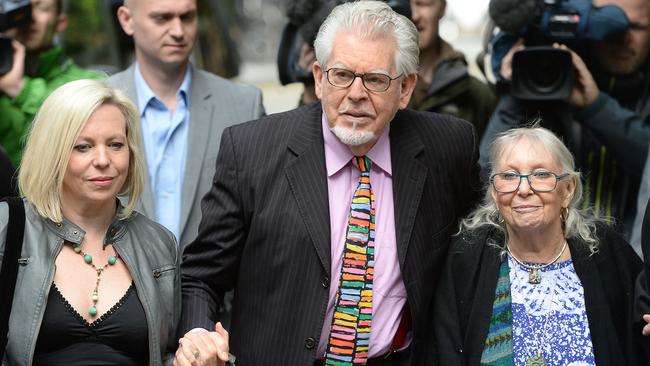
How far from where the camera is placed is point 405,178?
14.6 ft

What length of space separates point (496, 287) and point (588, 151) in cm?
133

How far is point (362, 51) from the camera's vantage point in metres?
4.27

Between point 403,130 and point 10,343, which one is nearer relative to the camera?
point 10,343

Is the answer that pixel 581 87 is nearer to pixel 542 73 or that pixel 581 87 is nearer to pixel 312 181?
pixel 542 73

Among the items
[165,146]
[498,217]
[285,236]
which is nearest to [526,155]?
[498,217]

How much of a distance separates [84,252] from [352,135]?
3.14 feet

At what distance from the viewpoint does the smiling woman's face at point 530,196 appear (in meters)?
4.41

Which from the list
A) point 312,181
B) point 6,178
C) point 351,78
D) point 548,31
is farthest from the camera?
point 548,31

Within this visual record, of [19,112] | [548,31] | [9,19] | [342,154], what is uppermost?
[9,19]

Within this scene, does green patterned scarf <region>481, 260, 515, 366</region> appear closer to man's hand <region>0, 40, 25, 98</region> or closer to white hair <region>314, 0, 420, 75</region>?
white hair <region>314, 0, 420, 75</region>

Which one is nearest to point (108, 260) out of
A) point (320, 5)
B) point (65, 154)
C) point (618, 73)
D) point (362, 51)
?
point (65, 154)

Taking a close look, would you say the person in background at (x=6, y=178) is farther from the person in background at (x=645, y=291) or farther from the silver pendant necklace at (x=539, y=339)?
the person in background at (x=645, y=291)

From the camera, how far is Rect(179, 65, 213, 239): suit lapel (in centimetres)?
539

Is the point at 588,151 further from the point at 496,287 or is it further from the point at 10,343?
the point at 10,343
